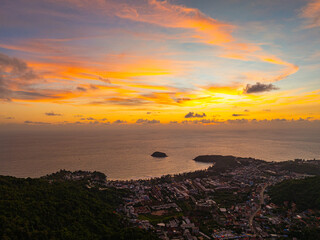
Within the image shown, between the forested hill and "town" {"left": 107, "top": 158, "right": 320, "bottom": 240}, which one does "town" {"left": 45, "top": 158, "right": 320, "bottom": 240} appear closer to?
"town" {"left": 107, "top": 158, "right": 320, "bottom": 240}

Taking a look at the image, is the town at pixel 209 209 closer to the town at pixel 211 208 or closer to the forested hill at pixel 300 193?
the town at pixel 211 208

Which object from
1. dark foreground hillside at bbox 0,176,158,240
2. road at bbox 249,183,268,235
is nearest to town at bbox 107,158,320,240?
road at bbox 249,183,268,235

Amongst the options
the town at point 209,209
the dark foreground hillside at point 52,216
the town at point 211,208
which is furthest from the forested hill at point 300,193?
the dark foreground hillside at point 52,216

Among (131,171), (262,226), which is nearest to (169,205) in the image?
(262,226)

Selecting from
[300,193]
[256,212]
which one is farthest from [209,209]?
[300,193]

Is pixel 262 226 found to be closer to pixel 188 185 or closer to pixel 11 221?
pixel 188 185

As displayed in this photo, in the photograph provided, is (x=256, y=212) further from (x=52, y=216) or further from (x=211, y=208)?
(x=52, y=216)
